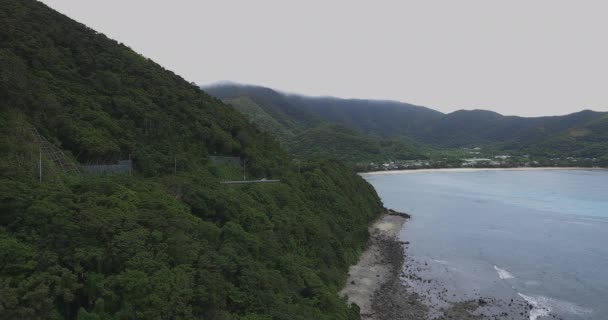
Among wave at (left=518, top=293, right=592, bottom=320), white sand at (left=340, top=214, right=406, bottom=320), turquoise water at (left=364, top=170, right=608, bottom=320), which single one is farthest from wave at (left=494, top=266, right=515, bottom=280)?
white sand at (left=340, top=214, right=406, bottom=320)

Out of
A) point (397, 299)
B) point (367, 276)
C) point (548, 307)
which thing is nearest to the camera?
point (548, 307)

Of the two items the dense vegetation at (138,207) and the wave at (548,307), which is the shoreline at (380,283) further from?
the wave at (548,307)

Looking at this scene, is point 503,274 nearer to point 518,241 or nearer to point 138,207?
point 518,241

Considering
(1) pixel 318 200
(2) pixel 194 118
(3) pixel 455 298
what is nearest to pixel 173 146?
(2) pixel 194 118


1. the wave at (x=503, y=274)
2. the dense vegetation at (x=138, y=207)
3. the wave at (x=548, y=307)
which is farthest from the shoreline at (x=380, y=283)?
the wave at (x=503, y=274)

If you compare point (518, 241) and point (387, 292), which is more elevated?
point (518, 241)

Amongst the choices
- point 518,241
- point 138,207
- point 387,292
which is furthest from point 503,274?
point 138,207
